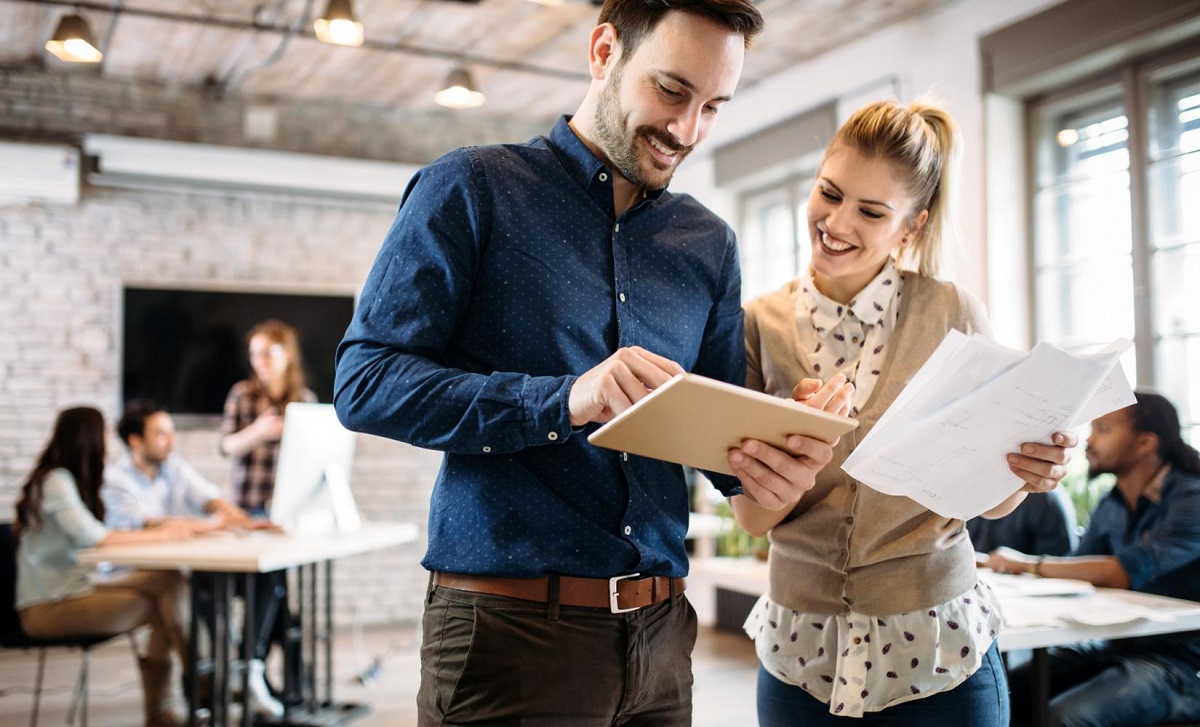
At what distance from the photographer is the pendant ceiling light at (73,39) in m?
4.62

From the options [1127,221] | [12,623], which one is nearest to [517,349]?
[12,623]

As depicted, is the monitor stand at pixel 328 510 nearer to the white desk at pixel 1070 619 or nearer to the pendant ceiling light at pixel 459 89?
the white desk at pixel 1070 619

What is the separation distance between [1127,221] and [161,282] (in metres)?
5.25

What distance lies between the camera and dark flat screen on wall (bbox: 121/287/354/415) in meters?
6.30

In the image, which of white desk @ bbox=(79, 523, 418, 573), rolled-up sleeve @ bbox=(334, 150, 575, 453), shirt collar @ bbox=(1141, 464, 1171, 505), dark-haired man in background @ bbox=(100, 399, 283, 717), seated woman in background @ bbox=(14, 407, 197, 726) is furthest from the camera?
dark-haired man in background @ bbox=(100, 399, 283, 717)

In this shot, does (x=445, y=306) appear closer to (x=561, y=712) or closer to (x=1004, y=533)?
(x=561, y=712)

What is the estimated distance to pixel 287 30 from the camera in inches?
213

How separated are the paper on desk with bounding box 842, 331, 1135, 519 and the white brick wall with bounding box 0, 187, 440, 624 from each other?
547 cm

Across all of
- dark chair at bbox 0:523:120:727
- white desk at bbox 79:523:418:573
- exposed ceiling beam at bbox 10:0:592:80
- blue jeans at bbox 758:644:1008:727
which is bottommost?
dark chair at bbox 0:523:120:727

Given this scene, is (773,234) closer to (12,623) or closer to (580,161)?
(12,623)

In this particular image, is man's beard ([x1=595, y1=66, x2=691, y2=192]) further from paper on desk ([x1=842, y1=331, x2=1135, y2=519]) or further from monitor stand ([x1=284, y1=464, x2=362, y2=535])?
monitor stand ([x1=284, y1=464, x2=362, y2=535])

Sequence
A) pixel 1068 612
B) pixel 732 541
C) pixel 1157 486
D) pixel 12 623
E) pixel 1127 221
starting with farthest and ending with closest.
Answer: pixel 732 541, pixel 1127 221, pixel 12 623, pixel 1157 486, pixel 1068 612

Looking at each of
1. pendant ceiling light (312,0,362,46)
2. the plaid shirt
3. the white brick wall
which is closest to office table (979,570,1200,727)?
pendant ceiling light (312,0,362,46)

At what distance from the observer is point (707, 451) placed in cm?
124
